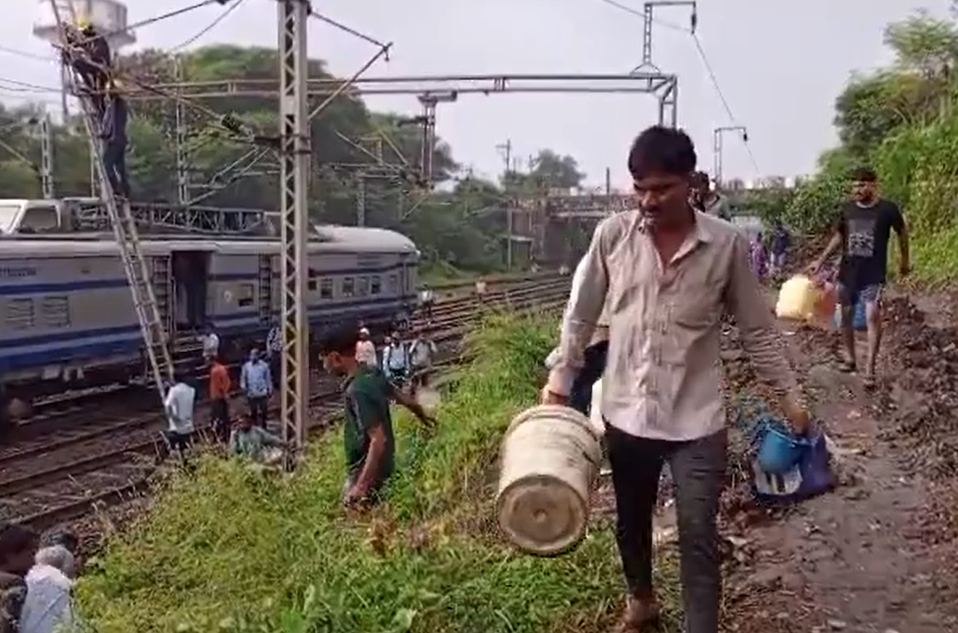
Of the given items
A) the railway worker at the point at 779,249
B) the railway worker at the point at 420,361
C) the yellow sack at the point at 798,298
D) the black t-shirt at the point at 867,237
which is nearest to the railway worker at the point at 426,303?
the railway worker at the point at 779,249

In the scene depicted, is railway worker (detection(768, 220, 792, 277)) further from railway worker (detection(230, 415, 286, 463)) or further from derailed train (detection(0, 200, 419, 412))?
railway worker (detection(230, 415, 286, 463))

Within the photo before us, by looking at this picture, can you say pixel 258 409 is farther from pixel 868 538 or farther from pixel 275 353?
pixel 868 538

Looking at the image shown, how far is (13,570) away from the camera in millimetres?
5855

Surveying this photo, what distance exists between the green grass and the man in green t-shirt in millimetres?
234

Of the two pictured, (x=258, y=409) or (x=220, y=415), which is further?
(x=258, y=409)

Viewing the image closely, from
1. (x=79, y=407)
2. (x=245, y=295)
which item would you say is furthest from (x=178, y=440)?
(x=245, y=295)

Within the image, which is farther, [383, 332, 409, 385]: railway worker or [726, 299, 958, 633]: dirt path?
[383, 332, 409, 385]: railway worker

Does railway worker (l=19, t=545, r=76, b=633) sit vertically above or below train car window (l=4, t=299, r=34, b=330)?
below

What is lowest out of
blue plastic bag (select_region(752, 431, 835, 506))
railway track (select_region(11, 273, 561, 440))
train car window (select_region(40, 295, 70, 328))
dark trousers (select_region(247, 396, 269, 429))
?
railway track (select_region(11, 273, 561, 440))

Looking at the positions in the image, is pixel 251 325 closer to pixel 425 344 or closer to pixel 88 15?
pixel 425 344

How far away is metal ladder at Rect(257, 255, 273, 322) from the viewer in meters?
24.0

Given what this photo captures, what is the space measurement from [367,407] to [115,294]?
14.0 m

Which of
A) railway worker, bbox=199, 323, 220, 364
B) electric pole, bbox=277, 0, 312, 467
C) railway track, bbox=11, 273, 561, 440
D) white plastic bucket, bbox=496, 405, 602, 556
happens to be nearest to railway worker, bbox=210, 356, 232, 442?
railway track, bbox=11, 273, 561, 440

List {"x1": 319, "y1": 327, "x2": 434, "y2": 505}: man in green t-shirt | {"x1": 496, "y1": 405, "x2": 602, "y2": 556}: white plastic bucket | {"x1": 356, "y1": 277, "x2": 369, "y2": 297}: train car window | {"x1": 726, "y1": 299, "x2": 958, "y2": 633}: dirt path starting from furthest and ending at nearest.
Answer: {"x1": 356, "y1": 277, "x2": 369, "y2": 297}: train car window < {"x1": 319, "y1": 327, "x2": 434, "y2": 505}: man in green t-shirt < {"x1": 726, "y1": 299, "x2": 958, "y2": 633}: dirt path < {"x1": 496, "y1": 405, "x2": 602, "y2": 556}: white plastic bucket
